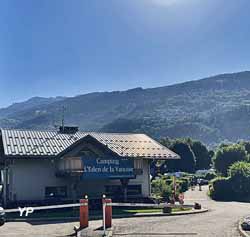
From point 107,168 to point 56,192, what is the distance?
4264 mm

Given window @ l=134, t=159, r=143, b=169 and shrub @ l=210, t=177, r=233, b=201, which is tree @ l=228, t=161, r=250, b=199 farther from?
window @ l=134, t=159, r=143, b=169

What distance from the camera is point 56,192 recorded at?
35062mm

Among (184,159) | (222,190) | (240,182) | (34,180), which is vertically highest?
(184,159)

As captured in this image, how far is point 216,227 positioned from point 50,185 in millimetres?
16745

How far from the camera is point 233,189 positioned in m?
48.5

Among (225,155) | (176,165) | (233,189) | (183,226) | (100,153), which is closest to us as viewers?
(183,226)

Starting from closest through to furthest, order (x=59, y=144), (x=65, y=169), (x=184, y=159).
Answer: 1. (x=65, y=169)
2. (x=59, y=144)
3. (x=184, y=159)

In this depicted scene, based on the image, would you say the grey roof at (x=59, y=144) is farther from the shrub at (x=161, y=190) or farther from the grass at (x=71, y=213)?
the grass at (x=71, y=213)

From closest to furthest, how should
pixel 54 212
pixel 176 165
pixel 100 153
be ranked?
pixel 54 212
pixel 100 153
pixel 176 165

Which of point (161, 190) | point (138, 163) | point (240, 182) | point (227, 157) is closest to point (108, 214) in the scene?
point (138, 163)

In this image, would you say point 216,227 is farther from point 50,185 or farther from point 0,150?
point 0,150

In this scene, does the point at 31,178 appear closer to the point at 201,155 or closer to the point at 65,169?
the point at 65,169

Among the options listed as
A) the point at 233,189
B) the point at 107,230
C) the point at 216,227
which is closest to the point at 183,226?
the point at 216,227

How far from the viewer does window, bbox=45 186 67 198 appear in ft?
114
